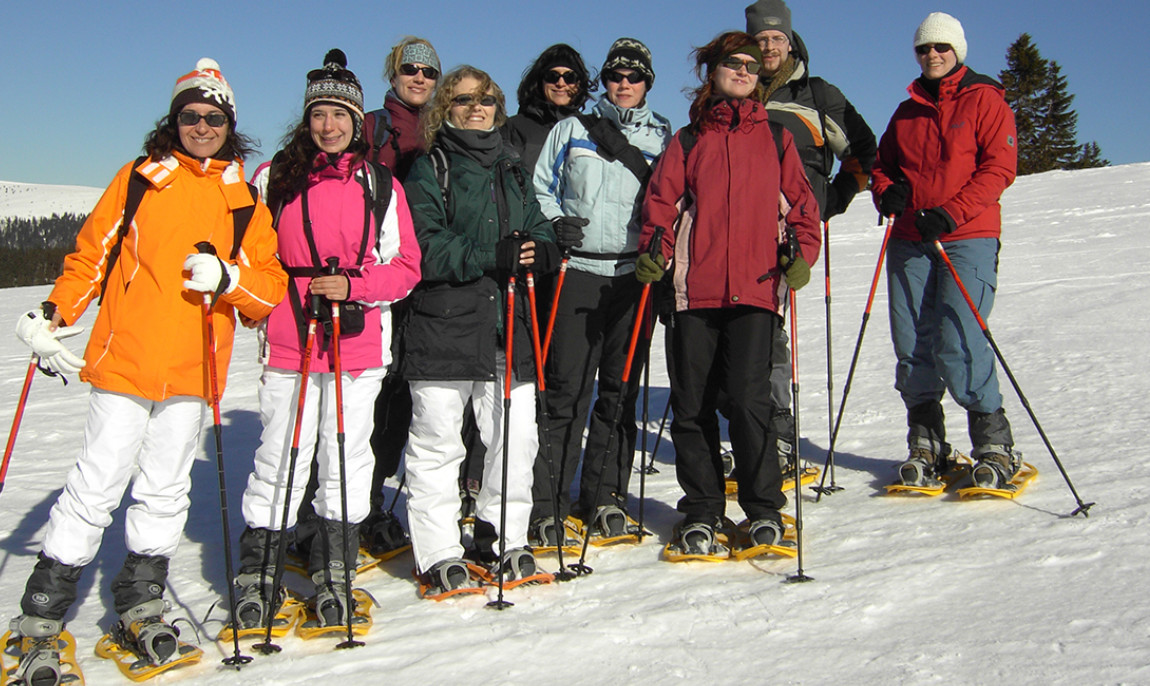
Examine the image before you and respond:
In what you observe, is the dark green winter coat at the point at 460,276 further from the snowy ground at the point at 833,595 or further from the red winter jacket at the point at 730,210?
the snowy ground at the point at 833,595

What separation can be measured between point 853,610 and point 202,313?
105 inches

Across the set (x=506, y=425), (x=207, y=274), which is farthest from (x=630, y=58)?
(x=207, y=274)

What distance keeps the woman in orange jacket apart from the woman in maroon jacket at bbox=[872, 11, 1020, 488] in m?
3.24

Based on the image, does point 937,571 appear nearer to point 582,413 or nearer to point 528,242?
point 582,413

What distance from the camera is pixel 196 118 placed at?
3.39m

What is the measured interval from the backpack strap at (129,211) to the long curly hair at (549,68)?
2.22 meters

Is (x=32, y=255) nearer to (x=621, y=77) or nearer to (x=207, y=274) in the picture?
(x=621, y=77)

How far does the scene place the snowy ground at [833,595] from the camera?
297 cm

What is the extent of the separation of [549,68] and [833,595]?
2990 millimetres

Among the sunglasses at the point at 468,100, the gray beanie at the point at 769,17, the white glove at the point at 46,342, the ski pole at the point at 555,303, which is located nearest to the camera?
the white glove at the point at 46,342

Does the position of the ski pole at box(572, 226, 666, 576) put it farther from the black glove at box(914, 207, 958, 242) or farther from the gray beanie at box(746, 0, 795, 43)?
the gray beanie at box(746, 0, 795, 43)

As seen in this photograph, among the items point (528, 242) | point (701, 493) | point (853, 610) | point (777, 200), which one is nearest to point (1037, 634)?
point (853, 610)

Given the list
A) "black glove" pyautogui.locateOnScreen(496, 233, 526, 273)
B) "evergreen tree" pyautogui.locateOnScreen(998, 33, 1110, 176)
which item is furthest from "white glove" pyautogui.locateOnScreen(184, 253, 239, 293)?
"evergreen tree" pyautogui.locateOnScreen(998, 33, 1110, 176)

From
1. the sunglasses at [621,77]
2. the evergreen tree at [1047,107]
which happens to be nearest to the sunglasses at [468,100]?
the sunglasses at [621,77]
